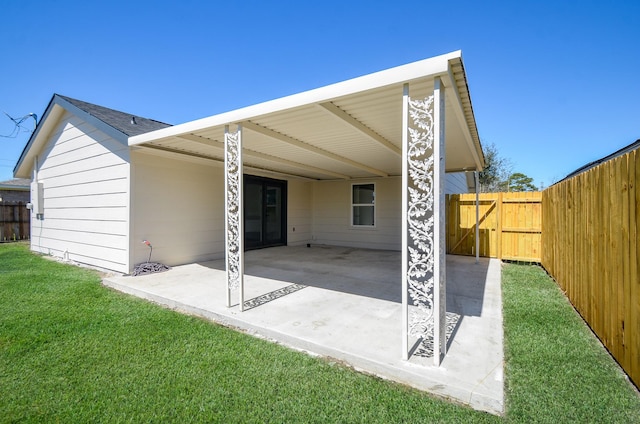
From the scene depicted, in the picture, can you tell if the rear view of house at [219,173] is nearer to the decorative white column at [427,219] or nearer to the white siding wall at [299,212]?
the white siding wall at [299,212]

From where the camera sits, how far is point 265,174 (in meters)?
8.58

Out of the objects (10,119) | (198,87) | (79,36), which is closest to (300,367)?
(79,36)

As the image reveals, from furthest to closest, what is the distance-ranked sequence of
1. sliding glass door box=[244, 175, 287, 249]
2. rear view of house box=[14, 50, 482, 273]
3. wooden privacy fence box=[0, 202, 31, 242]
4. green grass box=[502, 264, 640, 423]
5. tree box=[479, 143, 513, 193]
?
tree box=[479, 143, 513, 193], wooden privacy fence box=[0, 202, 31, 242], sliding glass door box=[244, 175, 287, 249], rear view of house box=[14, 50, 482, 273], green grass box=[502, 264, 640, 423]

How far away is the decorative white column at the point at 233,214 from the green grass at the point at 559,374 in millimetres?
2919

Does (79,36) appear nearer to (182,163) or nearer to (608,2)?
(182,163)

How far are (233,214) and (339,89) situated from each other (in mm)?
2074

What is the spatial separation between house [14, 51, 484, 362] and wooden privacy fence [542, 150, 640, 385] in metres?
1.34

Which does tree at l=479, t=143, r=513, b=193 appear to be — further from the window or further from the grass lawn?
the grass lawn

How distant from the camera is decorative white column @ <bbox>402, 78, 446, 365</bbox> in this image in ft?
7.43

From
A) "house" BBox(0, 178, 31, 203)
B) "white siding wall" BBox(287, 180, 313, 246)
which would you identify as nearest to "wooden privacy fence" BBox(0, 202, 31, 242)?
"house" BBox(0, 178, 31, 203)

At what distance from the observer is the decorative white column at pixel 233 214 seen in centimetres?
364

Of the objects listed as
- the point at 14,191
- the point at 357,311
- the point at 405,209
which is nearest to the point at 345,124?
the point at 405,209

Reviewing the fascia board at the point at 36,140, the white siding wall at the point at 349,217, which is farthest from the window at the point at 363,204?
the fascia board at the point at 36,140

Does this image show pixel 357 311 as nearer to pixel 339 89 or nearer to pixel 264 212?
pixel 339 89
